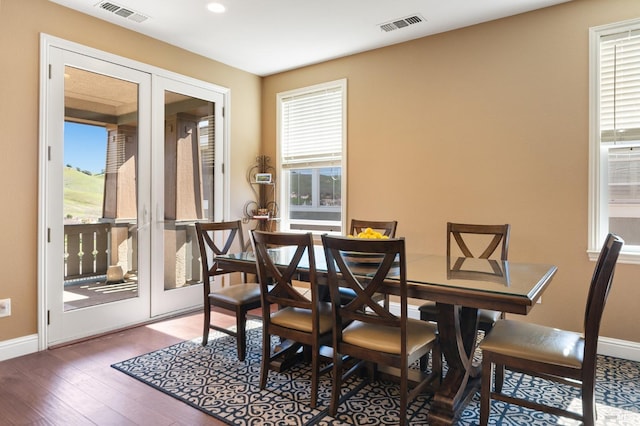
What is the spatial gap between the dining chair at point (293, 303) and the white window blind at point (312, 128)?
2.27 m

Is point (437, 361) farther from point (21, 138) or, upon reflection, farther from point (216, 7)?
point (21, 138)

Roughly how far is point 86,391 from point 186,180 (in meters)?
2.32

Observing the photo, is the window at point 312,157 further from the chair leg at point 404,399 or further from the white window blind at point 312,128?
the chair leg at point 404,399

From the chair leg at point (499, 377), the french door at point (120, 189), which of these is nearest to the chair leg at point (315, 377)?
the chair leg at point (499, 377)

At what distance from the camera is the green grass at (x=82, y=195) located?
10.9 ft

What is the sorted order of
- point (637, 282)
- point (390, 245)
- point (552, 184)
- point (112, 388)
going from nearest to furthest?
point (390, 245) < point (112, 388) < point (637, 282) < point (552, 184)

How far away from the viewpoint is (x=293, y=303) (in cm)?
231

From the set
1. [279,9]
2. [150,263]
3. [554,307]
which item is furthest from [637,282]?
[150,263]

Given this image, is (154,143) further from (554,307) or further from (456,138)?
(554,307)

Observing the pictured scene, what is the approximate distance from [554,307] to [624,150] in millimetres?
1337

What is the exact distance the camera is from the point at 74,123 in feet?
11.0

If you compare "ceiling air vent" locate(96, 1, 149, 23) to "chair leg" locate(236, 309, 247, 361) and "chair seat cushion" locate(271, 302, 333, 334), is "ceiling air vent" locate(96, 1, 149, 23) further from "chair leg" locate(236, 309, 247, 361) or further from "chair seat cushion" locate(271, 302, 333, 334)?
"chair seat cushion" locate(271, 302, 333, 334)

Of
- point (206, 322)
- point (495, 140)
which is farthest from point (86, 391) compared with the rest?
point (495, 140)

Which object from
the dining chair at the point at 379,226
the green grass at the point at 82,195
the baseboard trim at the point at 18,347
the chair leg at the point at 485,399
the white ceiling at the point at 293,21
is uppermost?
the white ceiling at the point at 293,21
